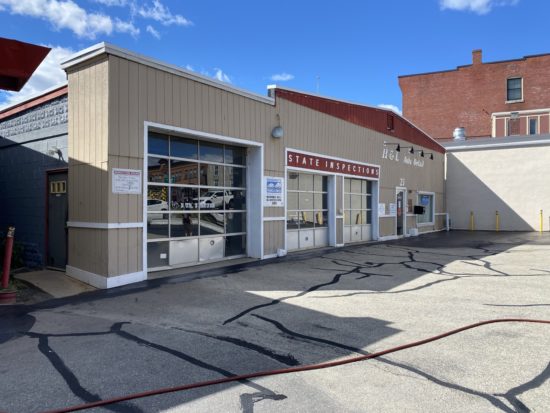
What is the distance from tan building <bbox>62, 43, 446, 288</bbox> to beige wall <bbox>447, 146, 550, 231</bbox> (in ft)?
38.4

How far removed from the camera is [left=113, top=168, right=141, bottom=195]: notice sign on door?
8.38 m

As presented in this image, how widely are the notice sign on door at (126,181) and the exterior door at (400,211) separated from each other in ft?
47.7

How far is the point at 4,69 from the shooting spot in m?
6.25

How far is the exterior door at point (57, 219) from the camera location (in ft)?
31.7

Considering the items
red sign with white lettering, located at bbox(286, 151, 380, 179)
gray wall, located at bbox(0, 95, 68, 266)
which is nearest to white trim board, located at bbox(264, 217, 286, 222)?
red sign with white lettering, located at bbox(286, 151, 380, 179)

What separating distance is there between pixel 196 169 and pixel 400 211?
12.8m

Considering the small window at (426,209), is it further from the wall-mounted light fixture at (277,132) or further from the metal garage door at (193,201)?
the metal garage door at (193,201)

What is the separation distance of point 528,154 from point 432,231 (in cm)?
723

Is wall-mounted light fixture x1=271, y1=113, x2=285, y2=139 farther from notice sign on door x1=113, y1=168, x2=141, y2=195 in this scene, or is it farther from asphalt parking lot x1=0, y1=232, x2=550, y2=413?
notice sign on door x1=113, y1=168, x2=141, y2=195

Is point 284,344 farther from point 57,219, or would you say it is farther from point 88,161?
point 57,219

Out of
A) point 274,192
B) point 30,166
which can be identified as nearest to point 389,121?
point 274,192

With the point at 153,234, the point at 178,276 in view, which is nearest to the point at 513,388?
the point at 178,276

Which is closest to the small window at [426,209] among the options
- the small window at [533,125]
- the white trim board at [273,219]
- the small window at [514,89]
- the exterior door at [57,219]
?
the white trim board at [273,219]

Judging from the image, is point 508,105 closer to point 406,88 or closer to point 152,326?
point 406,88
